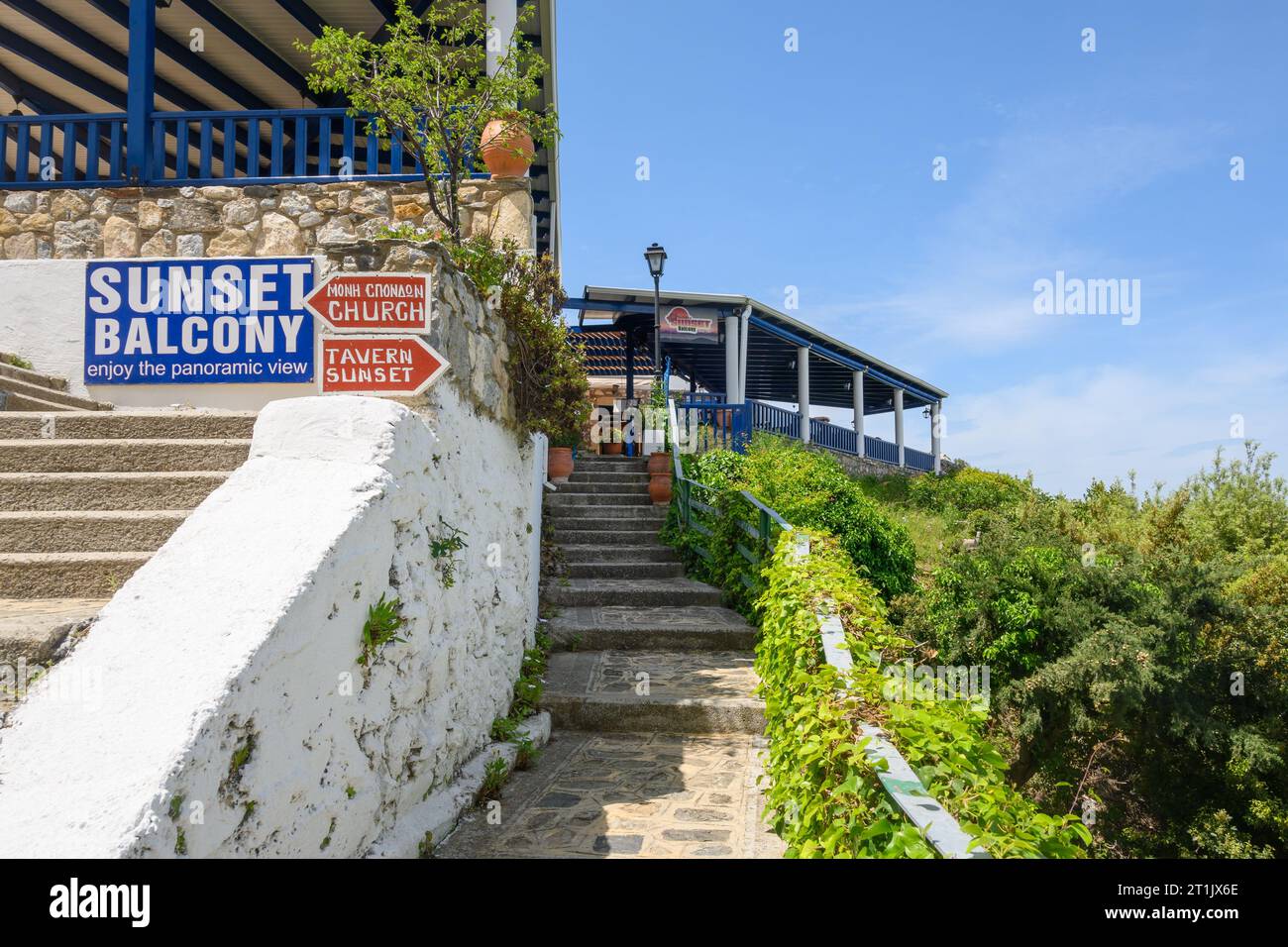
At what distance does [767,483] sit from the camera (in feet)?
29.3

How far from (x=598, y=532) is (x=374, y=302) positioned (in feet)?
19.7

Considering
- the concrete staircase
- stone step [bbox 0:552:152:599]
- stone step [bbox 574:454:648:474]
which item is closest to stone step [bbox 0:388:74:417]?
the concrete staircase

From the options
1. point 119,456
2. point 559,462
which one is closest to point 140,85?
point 119,456

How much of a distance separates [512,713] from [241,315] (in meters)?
3.52

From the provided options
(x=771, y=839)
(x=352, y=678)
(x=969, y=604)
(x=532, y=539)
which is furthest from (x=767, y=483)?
(x=352, y=678)

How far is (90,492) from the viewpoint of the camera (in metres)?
3.51

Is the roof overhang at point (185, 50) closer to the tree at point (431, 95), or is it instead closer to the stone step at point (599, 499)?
the tree at point (431, 95)

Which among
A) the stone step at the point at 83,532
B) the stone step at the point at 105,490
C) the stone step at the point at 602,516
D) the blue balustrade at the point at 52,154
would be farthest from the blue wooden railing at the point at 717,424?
the stone step at the point at 83,532

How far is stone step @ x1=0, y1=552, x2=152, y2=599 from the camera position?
3.01 metres

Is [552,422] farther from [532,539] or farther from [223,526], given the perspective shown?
[223,526]

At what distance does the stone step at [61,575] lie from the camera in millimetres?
3010

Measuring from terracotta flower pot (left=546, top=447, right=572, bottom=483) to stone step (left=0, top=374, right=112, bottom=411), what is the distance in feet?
17.9

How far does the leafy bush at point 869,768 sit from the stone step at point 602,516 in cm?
556

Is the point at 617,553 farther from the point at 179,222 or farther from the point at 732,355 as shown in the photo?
the point at 732,355
